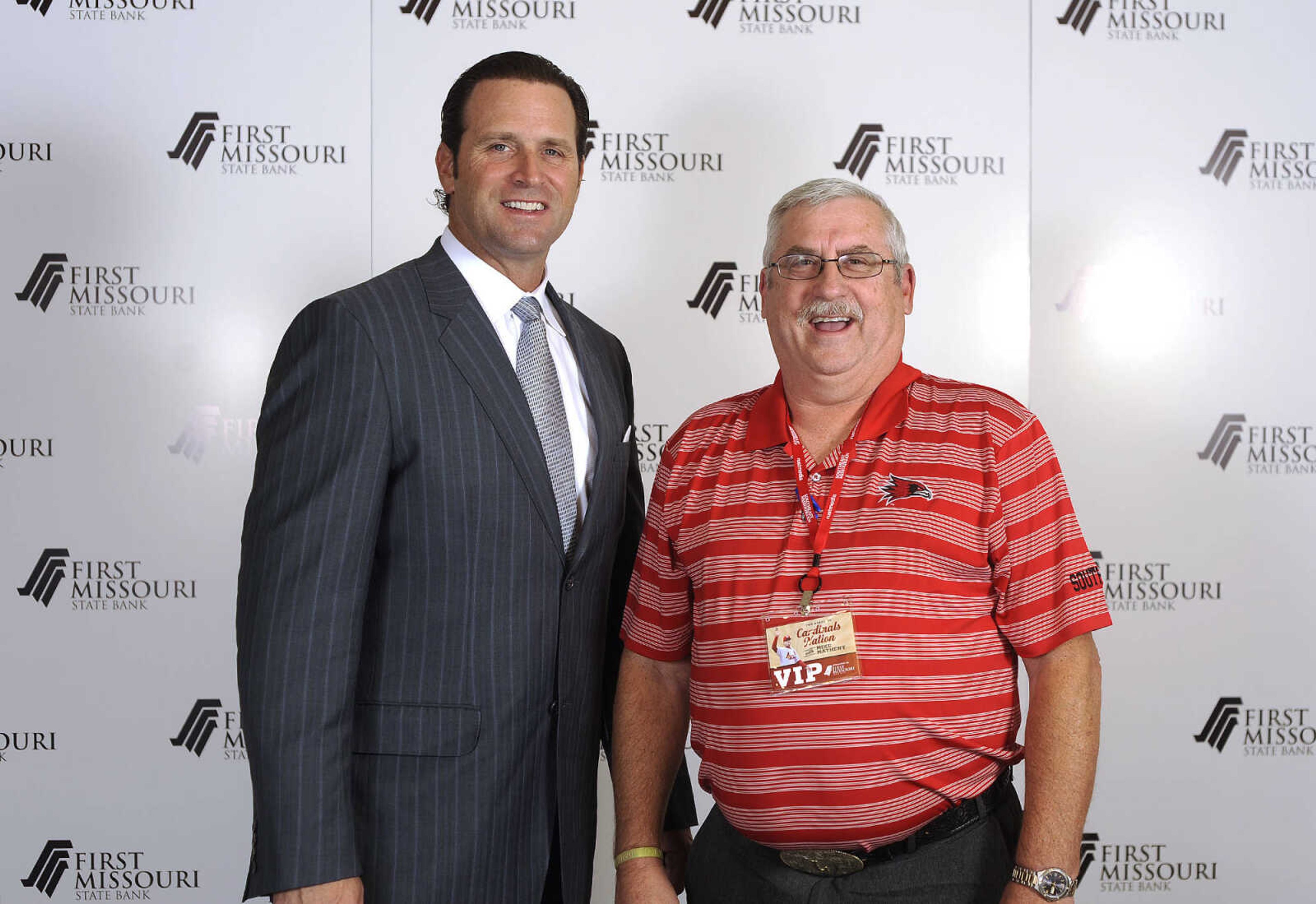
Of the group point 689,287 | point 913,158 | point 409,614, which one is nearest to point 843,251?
point 409,614

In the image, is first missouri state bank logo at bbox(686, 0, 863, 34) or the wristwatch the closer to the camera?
the wristwatch

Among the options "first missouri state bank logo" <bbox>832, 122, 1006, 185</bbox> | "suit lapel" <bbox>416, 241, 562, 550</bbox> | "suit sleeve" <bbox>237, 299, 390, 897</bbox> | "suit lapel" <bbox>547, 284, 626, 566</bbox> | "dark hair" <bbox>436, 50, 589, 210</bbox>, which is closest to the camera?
"suit sleeve" <bbox>237, 299, 390, 897</bbox>

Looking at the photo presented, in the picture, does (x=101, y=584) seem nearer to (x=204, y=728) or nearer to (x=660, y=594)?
(x=204, y=728)

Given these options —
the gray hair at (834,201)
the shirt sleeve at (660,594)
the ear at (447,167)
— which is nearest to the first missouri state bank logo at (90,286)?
the ear at (447,167)

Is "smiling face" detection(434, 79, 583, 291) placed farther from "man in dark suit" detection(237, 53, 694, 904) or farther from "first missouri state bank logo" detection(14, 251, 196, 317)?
"first missouri state bank logo" detection(14, 251, 196, 317)

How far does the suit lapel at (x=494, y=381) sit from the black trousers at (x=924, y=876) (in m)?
0.60

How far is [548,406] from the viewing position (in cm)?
176

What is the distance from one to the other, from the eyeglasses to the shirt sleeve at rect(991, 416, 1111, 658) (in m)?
0.37

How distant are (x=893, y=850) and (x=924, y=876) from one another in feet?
0.18

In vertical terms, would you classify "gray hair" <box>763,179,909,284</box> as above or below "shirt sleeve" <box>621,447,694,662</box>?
above

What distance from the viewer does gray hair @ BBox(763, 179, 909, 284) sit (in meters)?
1.72

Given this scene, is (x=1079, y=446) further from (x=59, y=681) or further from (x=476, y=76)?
(x=59, y=681)

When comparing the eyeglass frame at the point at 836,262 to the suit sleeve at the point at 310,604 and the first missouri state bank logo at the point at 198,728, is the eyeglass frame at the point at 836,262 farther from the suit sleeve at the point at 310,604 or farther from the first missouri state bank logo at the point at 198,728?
the first missouri state bank logo at the point at 198,728

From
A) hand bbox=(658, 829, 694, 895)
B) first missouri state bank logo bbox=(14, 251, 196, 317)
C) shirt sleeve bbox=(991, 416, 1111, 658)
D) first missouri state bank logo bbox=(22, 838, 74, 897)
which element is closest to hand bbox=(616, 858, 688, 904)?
hand bbox=(658, 829, 694, 895)
